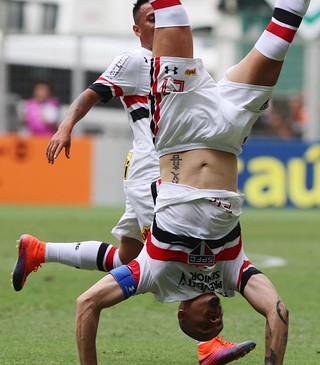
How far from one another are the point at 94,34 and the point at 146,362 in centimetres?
→ 1457

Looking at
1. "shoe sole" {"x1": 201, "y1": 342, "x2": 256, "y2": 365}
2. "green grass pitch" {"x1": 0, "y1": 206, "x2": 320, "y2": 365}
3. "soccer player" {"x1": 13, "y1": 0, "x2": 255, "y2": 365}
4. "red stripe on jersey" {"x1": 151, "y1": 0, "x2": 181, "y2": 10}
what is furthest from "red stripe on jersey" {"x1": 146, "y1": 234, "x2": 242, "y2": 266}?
"red stripe on jersey" {"x1": 151, "y1": 0, "x2": 181, "y2": 10}

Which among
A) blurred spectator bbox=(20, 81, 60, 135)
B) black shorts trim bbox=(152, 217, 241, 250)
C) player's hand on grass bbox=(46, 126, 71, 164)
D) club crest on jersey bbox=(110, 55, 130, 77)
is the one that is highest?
club crest on jersey bbox=(110, 55, 130, 77)

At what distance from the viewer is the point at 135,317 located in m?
8.72

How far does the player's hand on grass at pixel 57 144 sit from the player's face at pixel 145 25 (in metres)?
1.17

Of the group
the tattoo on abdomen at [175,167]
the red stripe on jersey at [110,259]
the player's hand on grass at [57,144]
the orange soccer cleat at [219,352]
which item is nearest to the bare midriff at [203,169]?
the tattoo on abdomen at [175,167]

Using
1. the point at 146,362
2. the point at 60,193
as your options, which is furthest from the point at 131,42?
the point at 146,362

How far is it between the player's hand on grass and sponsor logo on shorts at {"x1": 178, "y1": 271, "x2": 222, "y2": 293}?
1004 millimetres

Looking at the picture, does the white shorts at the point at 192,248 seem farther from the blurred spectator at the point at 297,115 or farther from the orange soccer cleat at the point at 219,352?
the blurred spectator at the point at 297,115

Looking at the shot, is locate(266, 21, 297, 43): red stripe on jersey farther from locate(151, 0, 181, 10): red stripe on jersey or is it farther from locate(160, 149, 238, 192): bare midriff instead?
locate(160, 149, 238, 192): bare midriff

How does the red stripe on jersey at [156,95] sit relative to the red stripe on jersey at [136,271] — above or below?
above

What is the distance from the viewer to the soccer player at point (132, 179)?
6.97m

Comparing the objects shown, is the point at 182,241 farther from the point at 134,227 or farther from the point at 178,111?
the point at 134,227

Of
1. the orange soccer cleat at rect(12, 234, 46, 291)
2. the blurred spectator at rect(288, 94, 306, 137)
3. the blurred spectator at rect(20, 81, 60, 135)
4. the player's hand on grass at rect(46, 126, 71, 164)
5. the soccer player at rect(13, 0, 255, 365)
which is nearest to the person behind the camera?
the player's hand on grass at rect(46, 126, 71, 164)

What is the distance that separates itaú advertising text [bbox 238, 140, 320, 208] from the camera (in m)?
20.0
